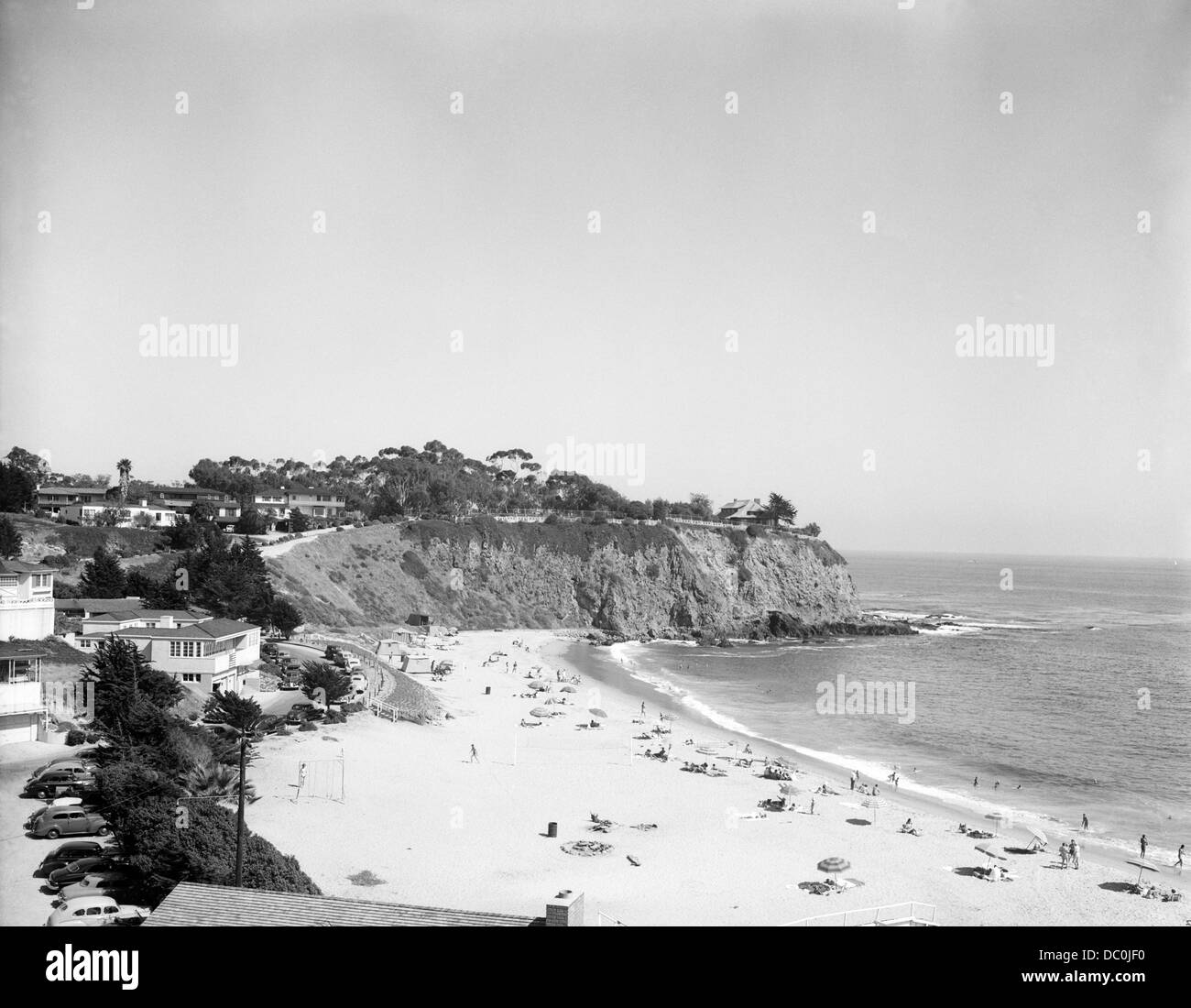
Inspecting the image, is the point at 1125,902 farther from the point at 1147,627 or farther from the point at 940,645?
the point at 1147,627

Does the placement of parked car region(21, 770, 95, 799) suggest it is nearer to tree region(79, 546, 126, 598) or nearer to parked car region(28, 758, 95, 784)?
parked car region(28, 758, 95, 784)

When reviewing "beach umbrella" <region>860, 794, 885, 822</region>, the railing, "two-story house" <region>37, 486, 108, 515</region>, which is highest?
"two-story house" <region>37, 486, 108, 515</region>

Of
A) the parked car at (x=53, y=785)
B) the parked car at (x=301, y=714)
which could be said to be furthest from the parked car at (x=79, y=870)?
the parked car at (x=301, y=714)

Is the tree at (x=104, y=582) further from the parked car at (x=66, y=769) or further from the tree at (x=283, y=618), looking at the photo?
the parked car at (x=66, y=769)

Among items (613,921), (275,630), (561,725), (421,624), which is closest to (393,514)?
(421,624)

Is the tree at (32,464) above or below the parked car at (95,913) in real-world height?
above

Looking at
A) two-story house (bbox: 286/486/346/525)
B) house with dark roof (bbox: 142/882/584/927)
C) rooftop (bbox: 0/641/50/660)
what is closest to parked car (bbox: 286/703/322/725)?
rooftop (bbox: 0/641/50/660)
